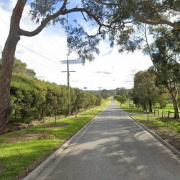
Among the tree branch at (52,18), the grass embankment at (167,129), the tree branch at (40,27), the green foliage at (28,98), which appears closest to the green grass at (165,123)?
the grass embankment at (167,129)

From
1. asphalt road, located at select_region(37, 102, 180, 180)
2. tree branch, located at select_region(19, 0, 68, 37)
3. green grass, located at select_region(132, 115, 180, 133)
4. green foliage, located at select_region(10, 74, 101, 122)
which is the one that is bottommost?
green grass, located at select_region(132, 115, 180, 133)

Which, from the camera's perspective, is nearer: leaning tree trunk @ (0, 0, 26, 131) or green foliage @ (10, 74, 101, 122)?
leaning tree trunk @ (0, 0, 26, 131)

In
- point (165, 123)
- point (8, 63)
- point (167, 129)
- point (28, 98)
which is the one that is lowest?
point (165, 123)

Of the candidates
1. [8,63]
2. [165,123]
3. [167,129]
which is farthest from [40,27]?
[165,123]

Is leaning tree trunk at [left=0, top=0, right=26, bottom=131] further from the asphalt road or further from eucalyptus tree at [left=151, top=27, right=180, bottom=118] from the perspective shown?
eucalyptus tree at [left=151, top=27, right=180, bottom=118]

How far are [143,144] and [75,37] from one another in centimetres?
605

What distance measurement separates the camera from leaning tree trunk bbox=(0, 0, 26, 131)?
651 centimetres

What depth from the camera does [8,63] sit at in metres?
6.79

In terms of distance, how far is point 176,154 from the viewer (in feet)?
28.0

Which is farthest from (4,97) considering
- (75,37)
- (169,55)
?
(169,55)

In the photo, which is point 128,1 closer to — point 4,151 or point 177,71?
point 4,151

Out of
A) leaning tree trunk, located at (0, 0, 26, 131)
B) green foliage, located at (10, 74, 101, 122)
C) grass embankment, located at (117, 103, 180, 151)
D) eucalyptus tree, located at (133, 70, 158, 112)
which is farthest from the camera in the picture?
eucalyptus tree, located at (133, 70, 158, 112)

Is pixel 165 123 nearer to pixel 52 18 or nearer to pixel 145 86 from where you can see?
pixel 52 18

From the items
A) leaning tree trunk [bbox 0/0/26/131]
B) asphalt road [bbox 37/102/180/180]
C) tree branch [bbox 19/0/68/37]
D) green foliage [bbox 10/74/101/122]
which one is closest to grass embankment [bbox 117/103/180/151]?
asphalt road [bbox 37/102/180/180]
